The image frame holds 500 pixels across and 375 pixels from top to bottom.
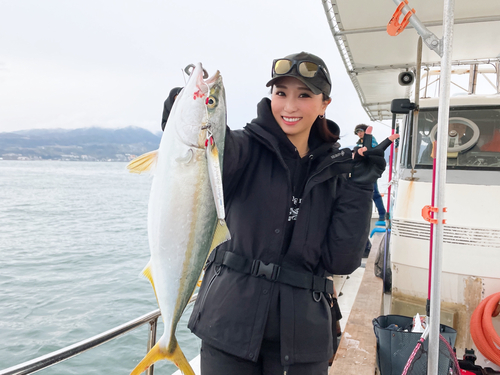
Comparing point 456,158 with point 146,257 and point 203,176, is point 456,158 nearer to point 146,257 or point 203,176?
point 203,176

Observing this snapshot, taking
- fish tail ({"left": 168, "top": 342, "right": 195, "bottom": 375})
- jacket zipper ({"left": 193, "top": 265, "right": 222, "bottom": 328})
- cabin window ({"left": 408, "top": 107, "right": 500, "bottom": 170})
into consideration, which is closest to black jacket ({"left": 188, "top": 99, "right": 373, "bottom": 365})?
jacket zipper ({"left": 193, "top": 265, "right": 222, "bottom": 328})

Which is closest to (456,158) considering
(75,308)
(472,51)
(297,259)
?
(472,51)

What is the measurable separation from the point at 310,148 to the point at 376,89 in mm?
5667

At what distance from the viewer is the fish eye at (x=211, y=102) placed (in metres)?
1.47

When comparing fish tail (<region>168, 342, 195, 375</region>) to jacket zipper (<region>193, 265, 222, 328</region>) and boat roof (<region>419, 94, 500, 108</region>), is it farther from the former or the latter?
boat roof (<region>419, 94, 500, 108</region>)

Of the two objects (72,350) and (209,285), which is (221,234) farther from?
(72,350)

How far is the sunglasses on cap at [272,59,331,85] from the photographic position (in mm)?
1750

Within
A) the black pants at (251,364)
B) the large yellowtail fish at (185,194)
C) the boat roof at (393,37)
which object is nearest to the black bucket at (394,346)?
the black pants at (251,364)

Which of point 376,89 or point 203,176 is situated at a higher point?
point 376,89

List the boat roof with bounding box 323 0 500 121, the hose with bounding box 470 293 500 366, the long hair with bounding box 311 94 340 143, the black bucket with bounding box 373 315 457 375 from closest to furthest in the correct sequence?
the long hair with bounding box 311 94 340 143
the black bucket with bounding box 373 315 457 375
the hose with bounding box 470 293 500 366
the boat roof with bounding box 323 0 500 121

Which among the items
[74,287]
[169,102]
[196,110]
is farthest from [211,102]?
[74,287]

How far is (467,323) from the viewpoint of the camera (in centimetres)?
394

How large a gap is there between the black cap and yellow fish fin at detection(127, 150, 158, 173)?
0.75 metres

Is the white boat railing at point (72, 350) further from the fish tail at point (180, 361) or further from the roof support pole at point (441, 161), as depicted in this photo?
the roof support pole at point (441, 161)
